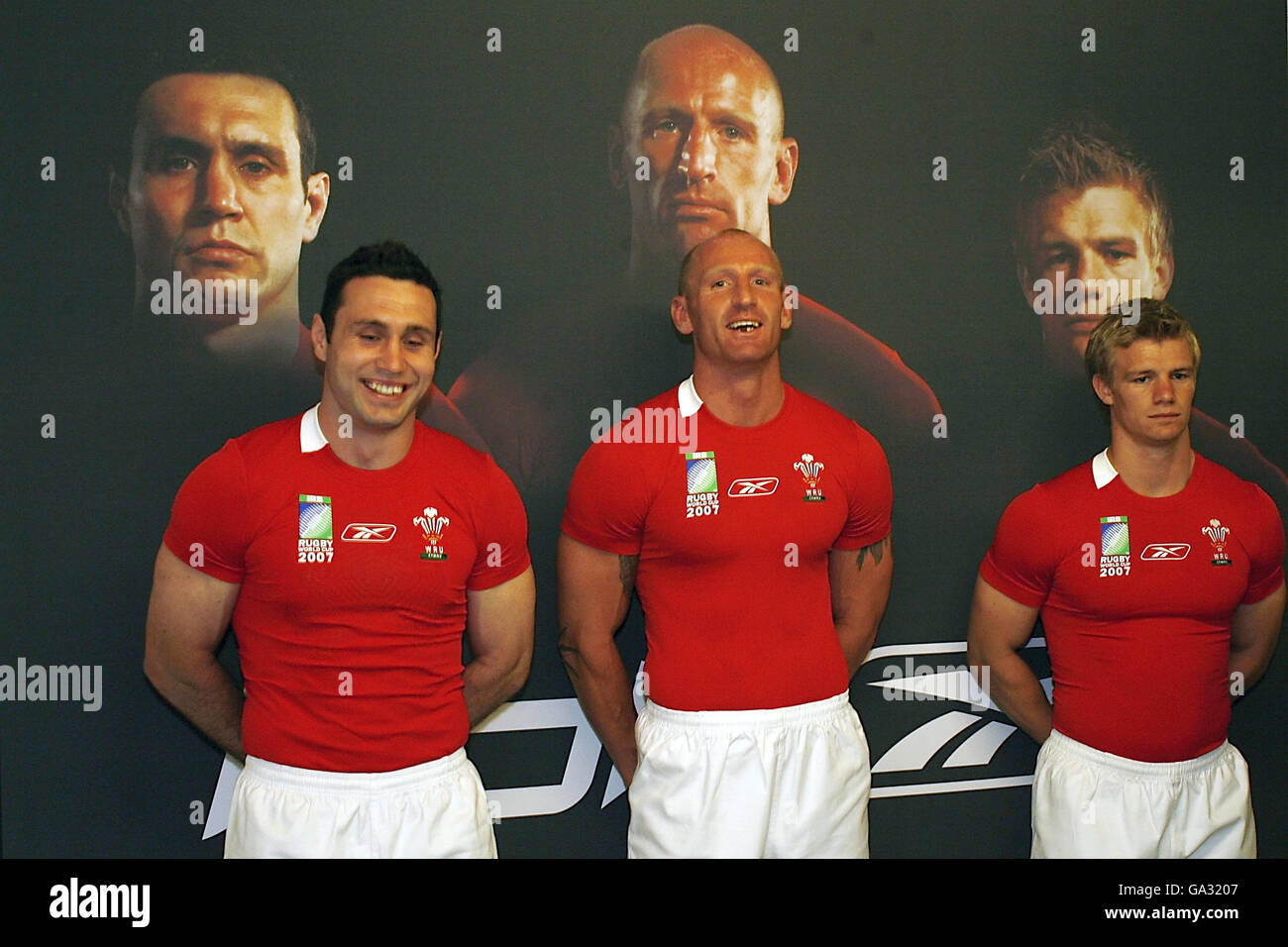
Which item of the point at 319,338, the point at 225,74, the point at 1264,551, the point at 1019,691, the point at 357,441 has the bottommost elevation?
the point at 1019,691

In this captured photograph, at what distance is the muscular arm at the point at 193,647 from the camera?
2332mm

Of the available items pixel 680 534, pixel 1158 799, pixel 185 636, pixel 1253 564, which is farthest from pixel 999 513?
pixel 185 636

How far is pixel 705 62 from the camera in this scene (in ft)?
9.59

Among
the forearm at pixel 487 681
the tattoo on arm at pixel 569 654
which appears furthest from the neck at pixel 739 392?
the forearm at pixel 487 681

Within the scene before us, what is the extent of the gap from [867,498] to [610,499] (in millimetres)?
583

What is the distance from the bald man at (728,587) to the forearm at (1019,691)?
19.6 inches

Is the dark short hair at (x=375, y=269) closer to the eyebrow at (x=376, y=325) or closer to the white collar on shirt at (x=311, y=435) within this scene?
the eyebrow at (x=376, y=325)

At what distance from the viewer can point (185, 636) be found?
93.8 inches

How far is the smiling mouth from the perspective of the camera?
2.33 metres

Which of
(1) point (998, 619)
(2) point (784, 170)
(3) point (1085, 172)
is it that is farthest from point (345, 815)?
(3) point (1085, 172)

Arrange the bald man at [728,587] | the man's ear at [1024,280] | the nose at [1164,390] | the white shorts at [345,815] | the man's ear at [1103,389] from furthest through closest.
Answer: the man's ear at [1024,280]
the man's ear at [1103,389]
the nose at [1164,390]
the bald man at [728,587]
the white shorts at [345,815]

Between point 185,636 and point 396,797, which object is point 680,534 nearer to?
point 396,797

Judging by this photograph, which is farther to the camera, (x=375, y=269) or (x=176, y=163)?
(x=176, y=163)

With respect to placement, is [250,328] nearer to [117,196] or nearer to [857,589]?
[117,196]
